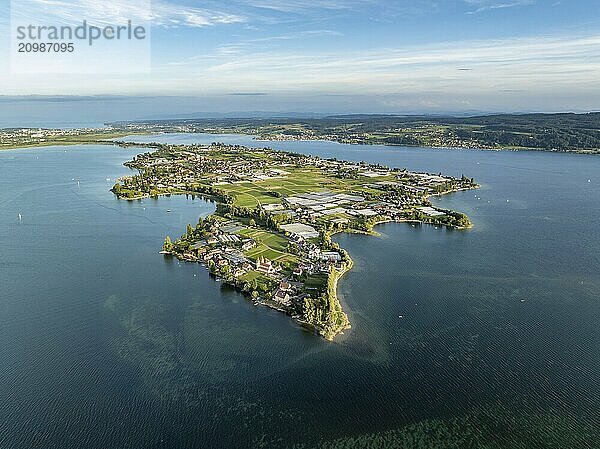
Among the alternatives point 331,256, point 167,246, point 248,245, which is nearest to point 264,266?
point 248,245

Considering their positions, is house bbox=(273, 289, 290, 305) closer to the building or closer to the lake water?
the lake water

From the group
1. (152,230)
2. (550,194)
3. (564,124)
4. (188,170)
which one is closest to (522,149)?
(564,124)

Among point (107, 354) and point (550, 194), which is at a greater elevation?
point (550, 194)

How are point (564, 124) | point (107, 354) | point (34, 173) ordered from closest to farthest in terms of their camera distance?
point (107, 354) < point (34, 173) < point (564, 124)

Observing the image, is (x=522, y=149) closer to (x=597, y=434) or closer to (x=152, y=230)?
(x=152, y=230)

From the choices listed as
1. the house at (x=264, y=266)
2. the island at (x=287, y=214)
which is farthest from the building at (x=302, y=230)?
the house at (x=264, y=266)

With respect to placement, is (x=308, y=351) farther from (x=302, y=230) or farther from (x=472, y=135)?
(x=472, y=135)
